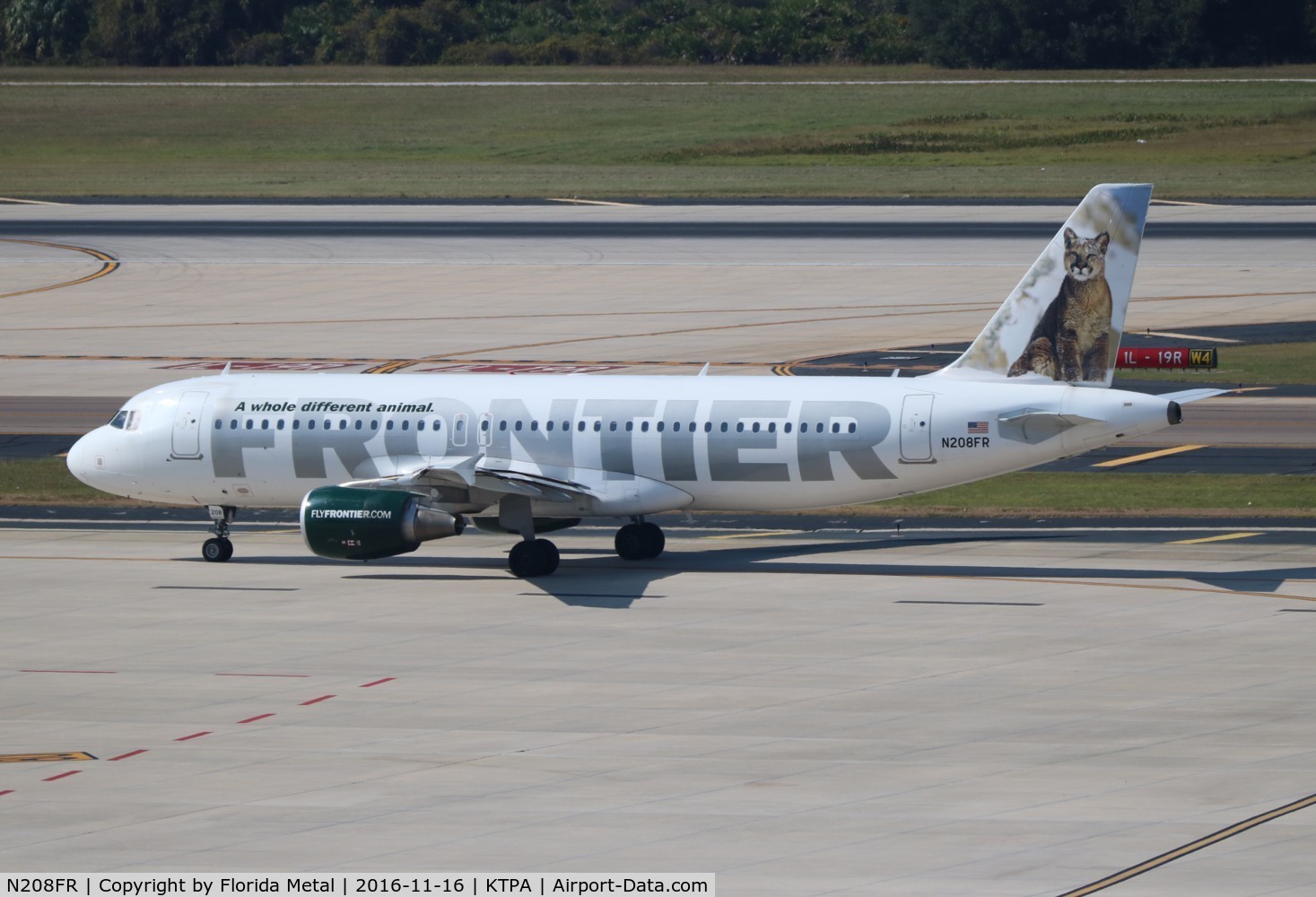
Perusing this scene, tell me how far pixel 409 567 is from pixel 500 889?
21.9 m

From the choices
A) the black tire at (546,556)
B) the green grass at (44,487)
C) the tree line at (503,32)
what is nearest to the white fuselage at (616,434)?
the black tire at (546,556)

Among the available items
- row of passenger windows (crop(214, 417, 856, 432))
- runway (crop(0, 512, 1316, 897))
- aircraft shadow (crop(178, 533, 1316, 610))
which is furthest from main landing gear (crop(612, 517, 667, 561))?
row of passenger windows (crop(214, 417, 856, 432))

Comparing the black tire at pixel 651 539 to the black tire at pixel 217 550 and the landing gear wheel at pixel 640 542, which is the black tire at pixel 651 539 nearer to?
the landing gear wheel at pixel 640 542

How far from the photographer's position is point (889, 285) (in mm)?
86250

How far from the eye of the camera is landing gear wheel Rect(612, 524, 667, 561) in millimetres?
42719

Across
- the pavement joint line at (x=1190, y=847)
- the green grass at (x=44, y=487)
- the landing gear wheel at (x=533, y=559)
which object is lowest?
the green grass at (x=44, y=487)

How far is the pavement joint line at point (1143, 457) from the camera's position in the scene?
53250 mm

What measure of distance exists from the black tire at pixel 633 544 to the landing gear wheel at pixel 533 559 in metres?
2.00

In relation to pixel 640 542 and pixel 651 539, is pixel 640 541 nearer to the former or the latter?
pixel 640 542

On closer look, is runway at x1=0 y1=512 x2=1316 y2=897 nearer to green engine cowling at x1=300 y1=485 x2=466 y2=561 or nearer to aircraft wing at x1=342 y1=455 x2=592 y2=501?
green engine cowling at x1=300 y1=485 x2=466 y2=561

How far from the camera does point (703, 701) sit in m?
30.9

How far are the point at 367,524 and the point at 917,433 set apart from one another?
11193mm

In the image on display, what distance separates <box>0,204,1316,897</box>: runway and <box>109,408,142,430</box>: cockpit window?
3018 mm

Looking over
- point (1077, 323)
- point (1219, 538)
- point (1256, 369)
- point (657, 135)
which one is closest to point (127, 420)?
point (1077, 323)
